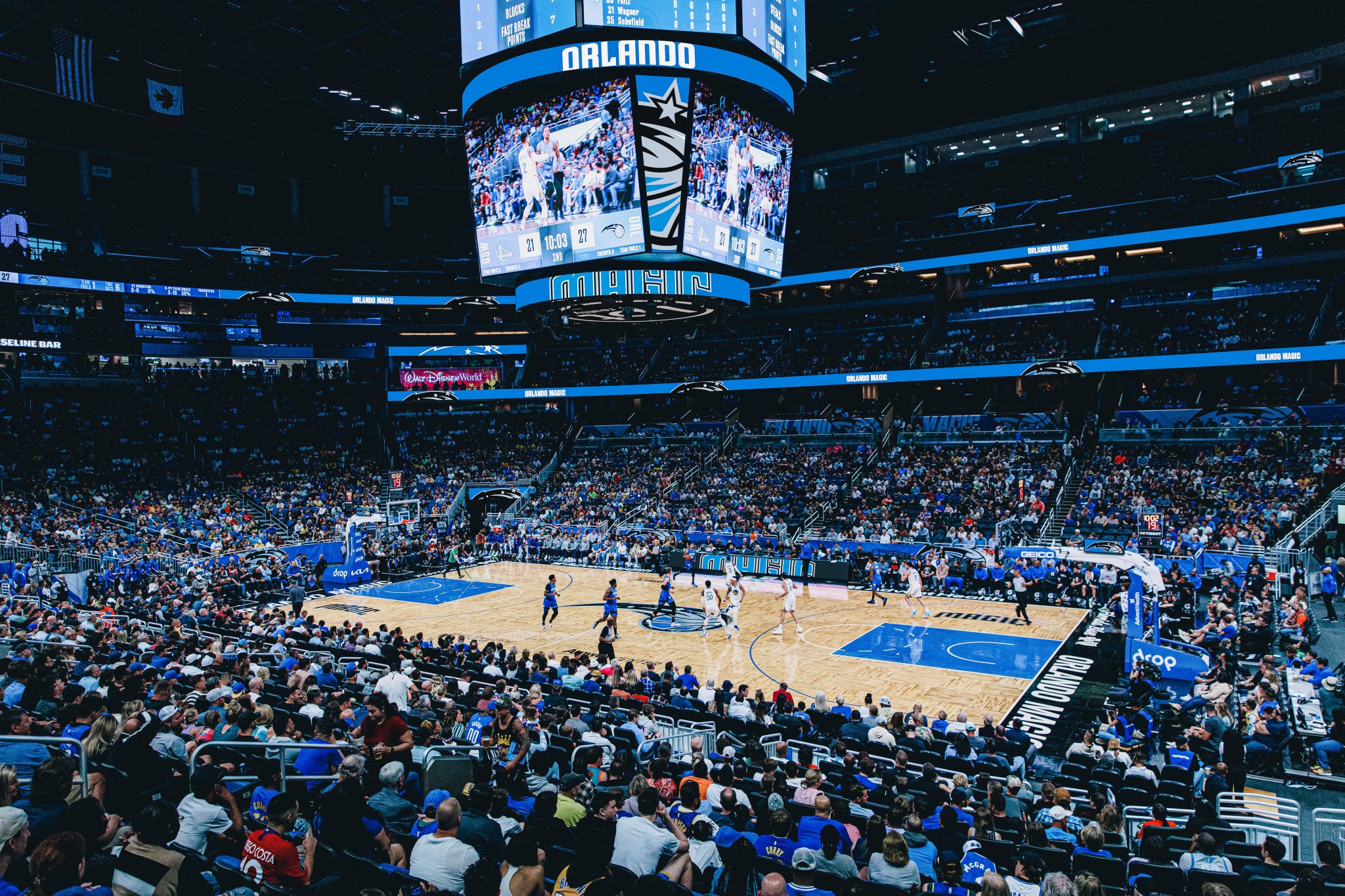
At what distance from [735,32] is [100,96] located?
114ft

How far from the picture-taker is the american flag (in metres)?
34.2

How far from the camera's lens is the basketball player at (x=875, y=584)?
93.3ft

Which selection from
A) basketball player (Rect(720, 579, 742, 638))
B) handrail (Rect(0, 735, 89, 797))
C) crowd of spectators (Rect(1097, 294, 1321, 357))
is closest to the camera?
handrail (Rect(0, 735, 89, 797))

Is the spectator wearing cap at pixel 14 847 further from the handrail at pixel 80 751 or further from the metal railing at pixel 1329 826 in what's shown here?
the metal railing at pixel 1329 826

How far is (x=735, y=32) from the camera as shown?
20297 mm

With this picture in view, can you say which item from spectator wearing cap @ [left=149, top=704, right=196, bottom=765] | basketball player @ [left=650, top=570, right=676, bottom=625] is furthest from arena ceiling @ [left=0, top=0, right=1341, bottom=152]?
spectator wearing cap @ [left=149, top=704, right=196, bottom=765]

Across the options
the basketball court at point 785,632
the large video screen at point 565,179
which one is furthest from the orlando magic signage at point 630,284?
the basketball court at point 785,632

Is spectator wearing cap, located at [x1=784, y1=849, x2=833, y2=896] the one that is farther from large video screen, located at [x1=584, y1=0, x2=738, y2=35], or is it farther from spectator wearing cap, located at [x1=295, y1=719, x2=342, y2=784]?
large video screen, located at [x1=584, y1=0, x2=738, y2=35]

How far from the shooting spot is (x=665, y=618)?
26.9 metres

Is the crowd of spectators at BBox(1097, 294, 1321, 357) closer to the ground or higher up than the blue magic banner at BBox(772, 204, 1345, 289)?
closer to the ground

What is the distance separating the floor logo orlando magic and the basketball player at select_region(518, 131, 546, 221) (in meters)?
12.1

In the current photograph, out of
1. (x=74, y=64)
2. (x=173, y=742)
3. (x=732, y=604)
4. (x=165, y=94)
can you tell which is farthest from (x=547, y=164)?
(x=74, y=64)

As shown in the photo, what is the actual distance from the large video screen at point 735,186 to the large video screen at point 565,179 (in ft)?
5.52

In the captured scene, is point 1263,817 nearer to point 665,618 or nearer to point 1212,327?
point 665,618
